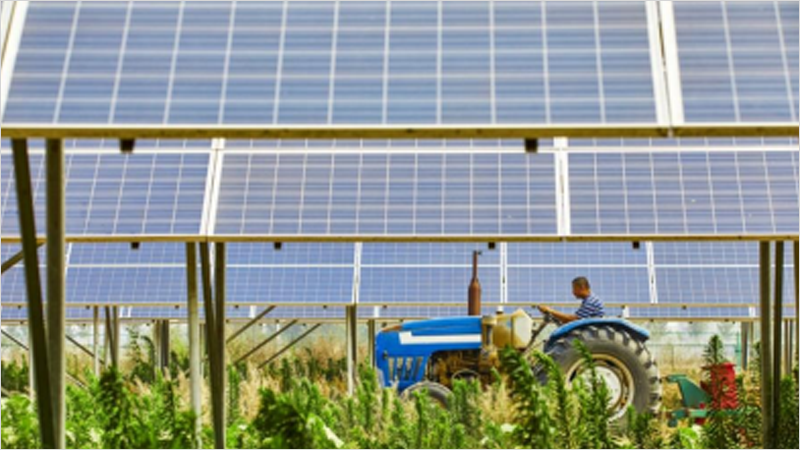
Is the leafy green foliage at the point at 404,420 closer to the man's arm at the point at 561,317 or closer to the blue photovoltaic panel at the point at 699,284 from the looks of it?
the man's arm at the point at 561,317

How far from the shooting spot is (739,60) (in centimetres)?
1015

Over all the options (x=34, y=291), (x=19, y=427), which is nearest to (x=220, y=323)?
(x=19, y=427)

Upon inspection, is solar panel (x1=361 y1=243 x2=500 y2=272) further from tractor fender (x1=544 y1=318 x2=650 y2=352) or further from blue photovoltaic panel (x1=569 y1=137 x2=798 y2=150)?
blue photovoltaic panel (x1=569 y1=137 x2=798 y2=150)

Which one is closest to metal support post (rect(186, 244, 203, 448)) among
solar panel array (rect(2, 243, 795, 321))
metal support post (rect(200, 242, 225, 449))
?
metal support post (rect(200, 242, 225, 449))

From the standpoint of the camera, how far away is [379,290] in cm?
2350

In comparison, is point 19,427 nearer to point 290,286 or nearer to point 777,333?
Answer: point 777,333

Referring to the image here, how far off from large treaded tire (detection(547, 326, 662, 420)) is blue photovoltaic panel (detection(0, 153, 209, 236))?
14.3 feet

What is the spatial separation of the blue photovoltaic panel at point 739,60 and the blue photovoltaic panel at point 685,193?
169 inches

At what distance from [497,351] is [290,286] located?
17.7ft

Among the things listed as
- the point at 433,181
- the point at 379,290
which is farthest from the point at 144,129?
the point at 379,290

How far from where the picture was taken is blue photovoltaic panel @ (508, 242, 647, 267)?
82.9ft

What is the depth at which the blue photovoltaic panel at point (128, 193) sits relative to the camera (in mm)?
14977

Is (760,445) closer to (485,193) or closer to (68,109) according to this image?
(485,193)

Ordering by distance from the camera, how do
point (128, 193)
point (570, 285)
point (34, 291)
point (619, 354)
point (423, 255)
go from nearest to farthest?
point (34, 291)
point (128, 193)
point (619, 354)
point (423, 255)
point (570, 285)
